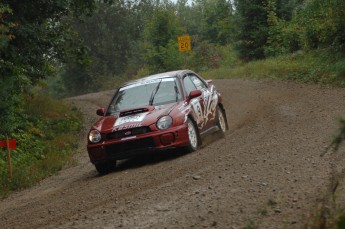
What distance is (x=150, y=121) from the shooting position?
1093cm

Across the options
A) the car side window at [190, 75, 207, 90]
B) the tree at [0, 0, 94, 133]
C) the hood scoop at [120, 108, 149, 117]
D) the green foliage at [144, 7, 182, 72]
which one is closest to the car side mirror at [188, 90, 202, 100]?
the hood scoop at [120, 108, 149, 117]

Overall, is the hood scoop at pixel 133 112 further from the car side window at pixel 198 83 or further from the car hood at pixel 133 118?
the car side window at pixel 198 83

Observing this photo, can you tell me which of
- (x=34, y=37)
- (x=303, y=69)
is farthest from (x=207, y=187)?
(x=303, y=69)

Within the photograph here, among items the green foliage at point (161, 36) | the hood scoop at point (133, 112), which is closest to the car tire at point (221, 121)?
the hood scoop at point (133, 112)

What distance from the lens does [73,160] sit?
15.2 metres

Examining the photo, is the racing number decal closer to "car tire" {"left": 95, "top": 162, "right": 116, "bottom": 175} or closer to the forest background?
"car tire" {"left": 95, "top": 162, "right": 116, "bottom": 175}

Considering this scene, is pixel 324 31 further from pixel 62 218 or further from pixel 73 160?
pixel 62 218

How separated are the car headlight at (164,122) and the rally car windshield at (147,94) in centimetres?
76

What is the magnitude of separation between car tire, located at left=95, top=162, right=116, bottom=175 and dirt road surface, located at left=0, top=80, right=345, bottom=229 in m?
0.19

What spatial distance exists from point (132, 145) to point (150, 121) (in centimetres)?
51

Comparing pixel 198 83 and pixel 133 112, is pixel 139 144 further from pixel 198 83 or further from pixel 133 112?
pixel 198 83

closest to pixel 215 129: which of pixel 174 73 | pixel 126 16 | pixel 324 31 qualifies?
pixel 174 73

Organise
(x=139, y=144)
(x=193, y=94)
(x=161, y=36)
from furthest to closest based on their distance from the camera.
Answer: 1. (x=161, y=36)
2. (x=193, y=94)
3. (x=139, y=144)

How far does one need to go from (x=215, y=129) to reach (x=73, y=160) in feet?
12.6
